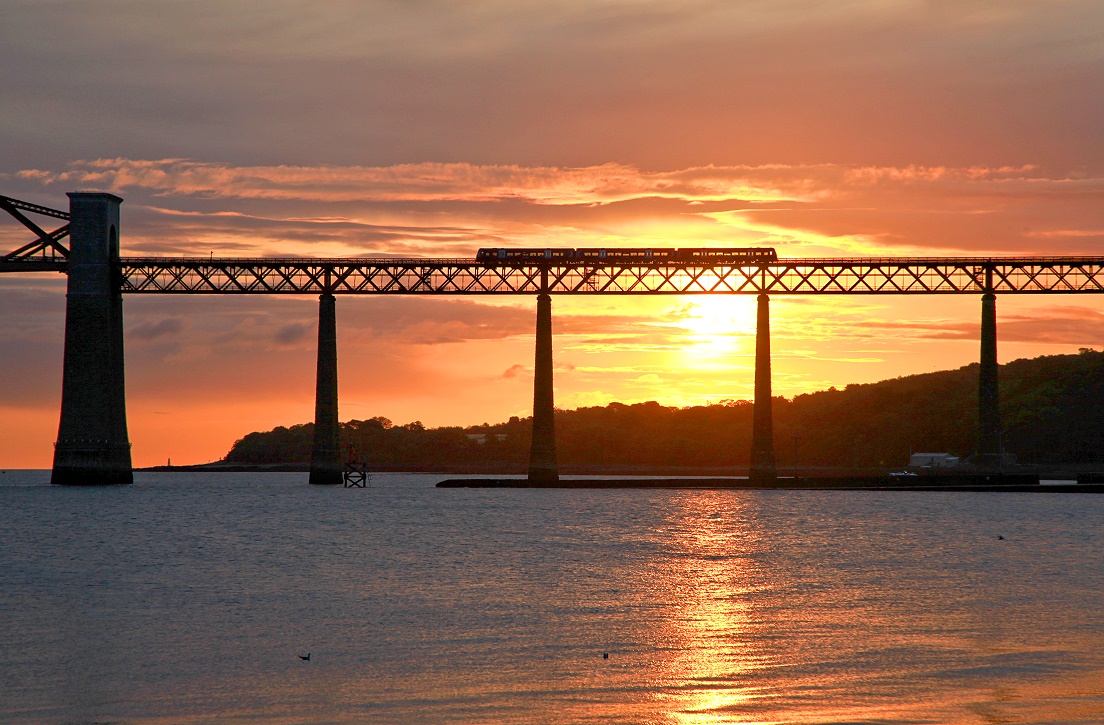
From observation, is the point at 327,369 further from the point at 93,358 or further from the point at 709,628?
the point at 709,628

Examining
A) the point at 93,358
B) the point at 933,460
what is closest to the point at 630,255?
the point at 93,358

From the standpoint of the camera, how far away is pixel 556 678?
23.3 metres

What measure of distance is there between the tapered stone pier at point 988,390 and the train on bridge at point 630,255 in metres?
20.0

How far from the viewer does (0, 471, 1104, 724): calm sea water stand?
2078cm

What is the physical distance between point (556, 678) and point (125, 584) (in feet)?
75.3

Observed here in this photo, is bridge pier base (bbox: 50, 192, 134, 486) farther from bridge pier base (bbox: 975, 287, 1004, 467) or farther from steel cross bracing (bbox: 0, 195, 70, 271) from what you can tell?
bridge pier base (bbox: 975, 287, 1004, 467)

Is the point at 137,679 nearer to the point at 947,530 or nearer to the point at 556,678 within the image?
the point at 556,678

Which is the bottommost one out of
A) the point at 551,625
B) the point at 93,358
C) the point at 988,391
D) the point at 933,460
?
the point at 551,625

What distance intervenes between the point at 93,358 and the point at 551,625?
265 feet

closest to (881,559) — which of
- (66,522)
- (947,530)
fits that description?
(947,530)

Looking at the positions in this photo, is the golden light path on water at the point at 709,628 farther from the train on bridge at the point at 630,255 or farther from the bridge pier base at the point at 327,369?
the bridge pier base at the point at 327,369

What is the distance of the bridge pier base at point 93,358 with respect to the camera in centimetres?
10125

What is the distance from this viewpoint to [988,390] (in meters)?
107

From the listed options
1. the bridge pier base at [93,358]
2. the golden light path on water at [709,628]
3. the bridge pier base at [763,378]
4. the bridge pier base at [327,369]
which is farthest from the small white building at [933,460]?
the golden light path on water at [709,628]
